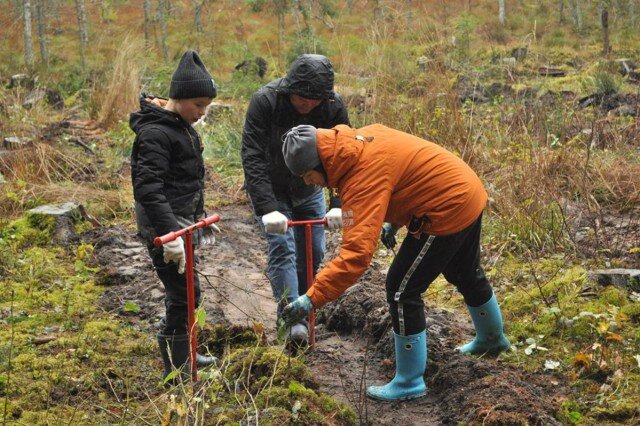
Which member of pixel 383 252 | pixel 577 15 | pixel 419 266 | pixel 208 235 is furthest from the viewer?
pixel 577 15

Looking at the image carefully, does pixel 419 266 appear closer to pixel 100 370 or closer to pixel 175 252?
pixel 175 252

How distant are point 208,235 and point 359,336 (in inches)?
56.2

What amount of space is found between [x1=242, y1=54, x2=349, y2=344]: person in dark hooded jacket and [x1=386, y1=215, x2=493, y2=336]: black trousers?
0.74 m

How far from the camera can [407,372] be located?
412cm

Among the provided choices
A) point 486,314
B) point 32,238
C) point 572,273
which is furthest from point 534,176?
point 32,238

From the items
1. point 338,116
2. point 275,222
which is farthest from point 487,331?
point 338,116

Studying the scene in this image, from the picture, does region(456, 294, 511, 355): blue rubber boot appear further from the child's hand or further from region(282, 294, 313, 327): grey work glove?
the child's hand

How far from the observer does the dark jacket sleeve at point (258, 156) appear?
4.52 metres

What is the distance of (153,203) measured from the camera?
3.80m

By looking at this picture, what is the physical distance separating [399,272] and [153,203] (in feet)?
4.27

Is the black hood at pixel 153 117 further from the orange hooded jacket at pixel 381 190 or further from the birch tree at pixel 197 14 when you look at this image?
the birch tree at pixel 197 14

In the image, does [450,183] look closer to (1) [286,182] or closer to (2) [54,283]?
(1) [286,182]

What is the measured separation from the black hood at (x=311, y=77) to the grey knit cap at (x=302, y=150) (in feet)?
2.42

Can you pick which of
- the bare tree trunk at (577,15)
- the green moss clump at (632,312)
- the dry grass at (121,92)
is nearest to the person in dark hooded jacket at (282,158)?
the green moss clump at (632,312)
